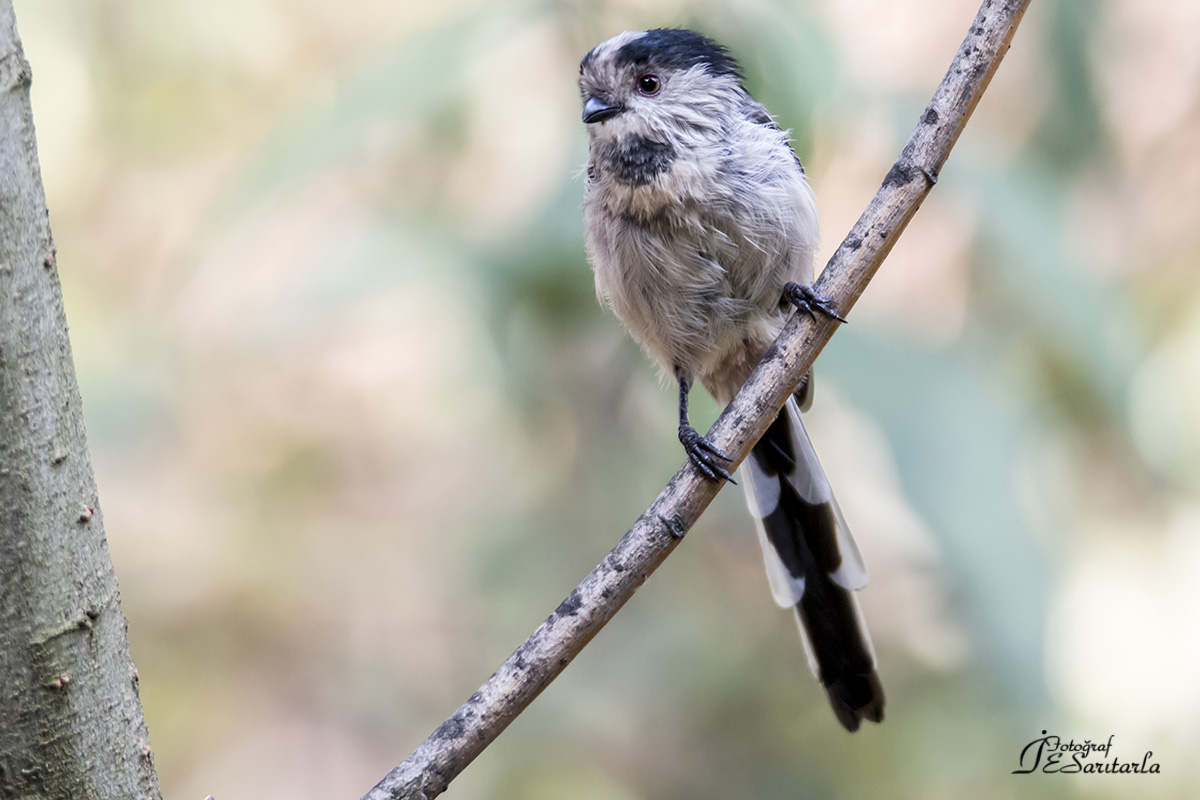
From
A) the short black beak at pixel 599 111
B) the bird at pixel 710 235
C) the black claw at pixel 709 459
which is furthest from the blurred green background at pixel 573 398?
the black claw at pixel 709 459

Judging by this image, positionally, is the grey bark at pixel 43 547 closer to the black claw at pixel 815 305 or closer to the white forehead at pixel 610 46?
the black claw at pixel 815 305

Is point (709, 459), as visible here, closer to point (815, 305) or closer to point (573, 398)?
point (815, 305)

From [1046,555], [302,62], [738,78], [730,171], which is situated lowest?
[1046,555]

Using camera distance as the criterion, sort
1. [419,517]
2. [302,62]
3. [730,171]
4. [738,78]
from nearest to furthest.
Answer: [730,171] < [738,78] < [302,62] < [419,517]

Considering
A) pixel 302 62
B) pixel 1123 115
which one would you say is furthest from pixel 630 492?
pixel 1123 115

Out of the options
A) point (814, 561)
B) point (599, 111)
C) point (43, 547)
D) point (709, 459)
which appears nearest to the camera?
point (43, 547)

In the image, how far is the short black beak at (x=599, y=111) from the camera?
226cm

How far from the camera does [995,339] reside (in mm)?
2514

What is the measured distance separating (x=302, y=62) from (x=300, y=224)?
2.59 feet

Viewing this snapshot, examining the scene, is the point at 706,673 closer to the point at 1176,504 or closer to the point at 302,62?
the point at 1176,504

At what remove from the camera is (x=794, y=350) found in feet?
5.69

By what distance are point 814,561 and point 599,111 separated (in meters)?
1.19

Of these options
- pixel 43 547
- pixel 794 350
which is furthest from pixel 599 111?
pixel 43 547

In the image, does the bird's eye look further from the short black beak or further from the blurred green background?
the blurred green background
